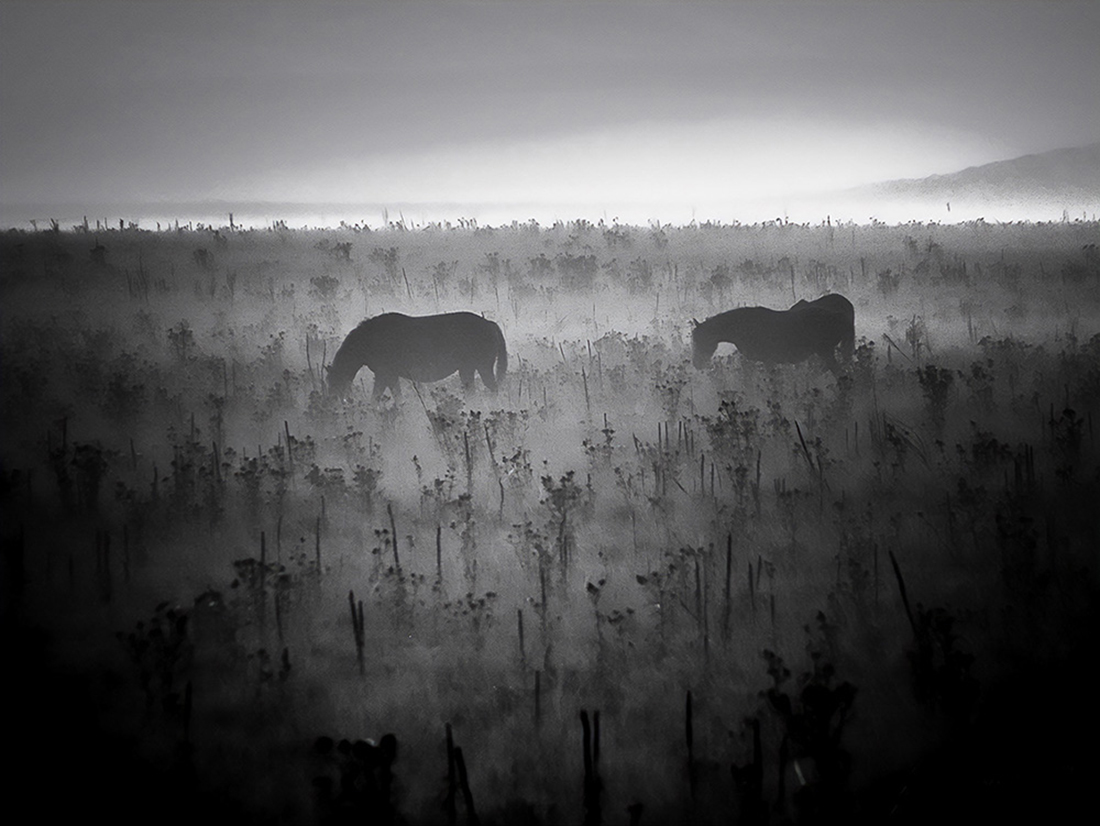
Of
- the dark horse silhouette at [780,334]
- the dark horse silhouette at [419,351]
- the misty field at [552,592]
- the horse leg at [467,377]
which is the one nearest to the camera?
the misty field at [552,592]

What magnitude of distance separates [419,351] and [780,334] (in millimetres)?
5955

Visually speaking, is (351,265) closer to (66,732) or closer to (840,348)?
(840,348)

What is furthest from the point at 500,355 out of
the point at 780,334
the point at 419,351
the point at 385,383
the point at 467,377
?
the point at 780,334

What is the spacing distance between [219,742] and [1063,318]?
17.3 metres

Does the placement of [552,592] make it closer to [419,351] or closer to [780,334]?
[419,351]

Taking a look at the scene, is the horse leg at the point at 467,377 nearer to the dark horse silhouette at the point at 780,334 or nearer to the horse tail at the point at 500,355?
the horse tail at the point at 500,355

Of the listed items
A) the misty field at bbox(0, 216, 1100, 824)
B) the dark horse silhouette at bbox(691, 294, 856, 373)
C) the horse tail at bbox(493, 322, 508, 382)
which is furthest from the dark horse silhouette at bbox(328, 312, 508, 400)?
the dark horse silhouette at bbox(691, 294, 856, 373)

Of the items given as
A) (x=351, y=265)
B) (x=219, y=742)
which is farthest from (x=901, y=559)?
(x=351, y=265)

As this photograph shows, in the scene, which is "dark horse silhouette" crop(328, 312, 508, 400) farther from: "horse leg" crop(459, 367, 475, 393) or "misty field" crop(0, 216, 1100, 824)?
"misty field" crop(0, 216, 1100, 824)

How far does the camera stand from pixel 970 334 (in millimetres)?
13992

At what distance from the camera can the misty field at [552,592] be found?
3514 mm

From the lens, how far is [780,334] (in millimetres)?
11633

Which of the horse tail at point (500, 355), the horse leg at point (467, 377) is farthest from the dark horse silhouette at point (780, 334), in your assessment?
the horse leg at point (467, 377)

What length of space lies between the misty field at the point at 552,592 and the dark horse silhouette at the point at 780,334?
38 centimetres
